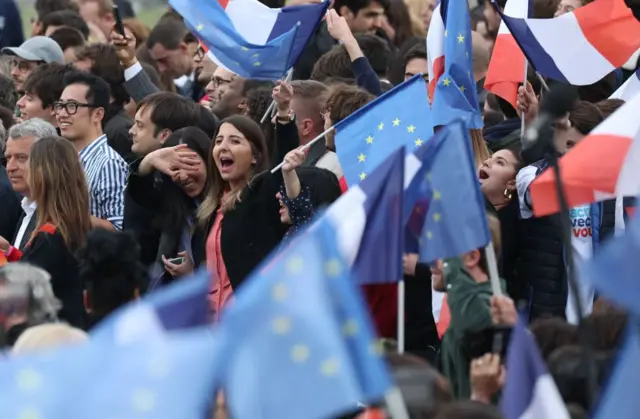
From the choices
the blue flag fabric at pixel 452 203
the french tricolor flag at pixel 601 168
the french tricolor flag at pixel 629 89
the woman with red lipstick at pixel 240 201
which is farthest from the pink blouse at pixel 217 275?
the french tricolor flag at pixel 629 89

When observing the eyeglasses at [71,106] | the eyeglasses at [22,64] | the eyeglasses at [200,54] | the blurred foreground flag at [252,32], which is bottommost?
the eyeglasses at [200,54]

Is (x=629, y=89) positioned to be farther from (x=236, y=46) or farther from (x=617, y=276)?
(x=617, y=276)

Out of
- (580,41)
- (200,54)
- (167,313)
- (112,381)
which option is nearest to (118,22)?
(200,54)

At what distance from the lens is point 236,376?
421 centimetres

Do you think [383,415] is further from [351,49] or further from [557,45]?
[351,49]

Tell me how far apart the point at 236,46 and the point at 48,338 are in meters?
4.05

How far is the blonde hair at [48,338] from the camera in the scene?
5465mm

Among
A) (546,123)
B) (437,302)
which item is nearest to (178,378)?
(546,123)

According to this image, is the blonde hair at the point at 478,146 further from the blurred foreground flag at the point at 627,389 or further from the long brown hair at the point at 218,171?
A: the blurred foreground flag at the point at 627,389

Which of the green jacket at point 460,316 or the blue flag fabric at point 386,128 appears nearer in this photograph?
the green jacket at point 460,316

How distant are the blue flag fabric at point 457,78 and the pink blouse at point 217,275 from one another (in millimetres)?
1292

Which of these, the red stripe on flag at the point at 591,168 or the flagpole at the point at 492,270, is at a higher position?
the red stripe on flag at the point at 591,168

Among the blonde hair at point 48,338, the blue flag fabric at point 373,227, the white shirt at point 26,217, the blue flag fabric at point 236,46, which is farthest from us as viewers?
the blue flag fabric at point 236,46

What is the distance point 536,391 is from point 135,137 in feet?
15.7
